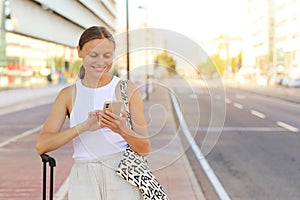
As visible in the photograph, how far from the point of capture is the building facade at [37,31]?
30.1 metres

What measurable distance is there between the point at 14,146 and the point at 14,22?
1838 centimetres

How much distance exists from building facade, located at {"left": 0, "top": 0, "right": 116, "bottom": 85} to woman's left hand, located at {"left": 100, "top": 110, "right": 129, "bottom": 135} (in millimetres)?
23352

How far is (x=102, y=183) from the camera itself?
2.50 meters

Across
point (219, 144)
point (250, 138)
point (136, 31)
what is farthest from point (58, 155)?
point (136, 31)

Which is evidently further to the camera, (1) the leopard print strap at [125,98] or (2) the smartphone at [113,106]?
(1) the leopard print strap at [125,98]

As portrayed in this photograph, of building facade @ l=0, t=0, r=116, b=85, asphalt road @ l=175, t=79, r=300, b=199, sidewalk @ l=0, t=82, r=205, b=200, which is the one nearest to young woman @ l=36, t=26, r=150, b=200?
sidewalk @ l=0, t=82, r=205, b=200

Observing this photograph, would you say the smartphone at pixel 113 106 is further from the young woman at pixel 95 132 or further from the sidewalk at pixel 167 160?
the sidewalk at pixel 167 160

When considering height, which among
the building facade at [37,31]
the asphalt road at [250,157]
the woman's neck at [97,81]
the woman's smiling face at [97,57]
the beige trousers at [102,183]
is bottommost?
the asphalt road at [250,157]

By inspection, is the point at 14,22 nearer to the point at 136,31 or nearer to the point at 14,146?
→ the point at 14,146

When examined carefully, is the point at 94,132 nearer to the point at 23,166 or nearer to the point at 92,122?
the point at 92,122

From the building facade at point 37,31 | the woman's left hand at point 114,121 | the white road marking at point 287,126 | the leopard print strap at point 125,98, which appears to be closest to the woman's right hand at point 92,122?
the woman's left hand at point 114,121

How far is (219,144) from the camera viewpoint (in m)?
13.7

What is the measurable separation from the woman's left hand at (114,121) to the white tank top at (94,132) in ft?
0.32

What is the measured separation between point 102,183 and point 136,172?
0.16m
